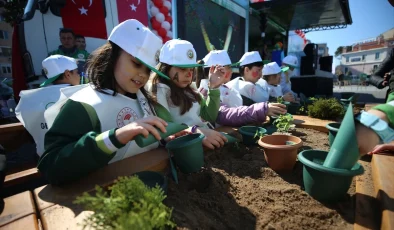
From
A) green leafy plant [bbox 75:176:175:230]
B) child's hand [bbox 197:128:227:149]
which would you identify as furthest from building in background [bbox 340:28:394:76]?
green leafy plant [bbox 75:176:175:230]

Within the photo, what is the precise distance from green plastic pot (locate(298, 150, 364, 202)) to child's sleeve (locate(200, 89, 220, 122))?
1.20m

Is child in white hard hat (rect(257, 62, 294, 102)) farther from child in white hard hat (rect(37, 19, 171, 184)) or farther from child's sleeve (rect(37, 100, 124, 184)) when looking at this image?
child's sleeve (rect(37, 100, 124, 184))

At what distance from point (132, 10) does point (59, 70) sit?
254 centimetres

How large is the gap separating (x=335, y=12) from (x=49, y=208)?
42.5ft

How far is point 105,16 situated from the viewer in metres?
4.30

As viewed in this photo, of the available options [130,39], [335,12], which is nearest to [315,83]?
[335,12]

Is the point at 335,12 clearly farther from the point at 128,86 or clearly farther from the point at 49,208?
the point at 49,208

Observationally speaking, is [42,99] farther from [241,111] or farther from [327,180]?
[327,180]

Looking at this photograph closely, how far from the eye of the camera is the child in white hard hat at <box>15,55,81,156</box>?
6.42ft

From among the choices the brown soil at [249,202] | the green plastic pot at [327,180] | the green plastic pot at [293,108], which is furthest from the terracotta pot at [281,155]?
the green plastic pot at [293,108]

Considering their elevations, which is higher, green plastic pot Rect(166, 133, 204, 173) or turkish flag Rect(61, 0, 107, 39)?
turkish flag Rect(61, 0, 107, 39)

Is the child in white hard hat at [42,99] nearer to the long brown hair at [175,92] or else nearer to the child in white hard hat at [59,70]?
the child in white hard hat at [59,70]

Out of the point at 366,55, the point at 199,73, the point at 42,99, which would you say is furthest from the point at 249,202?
the point at 366,55

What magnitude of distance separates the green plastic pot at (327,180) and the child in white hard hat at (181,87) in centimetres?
93
